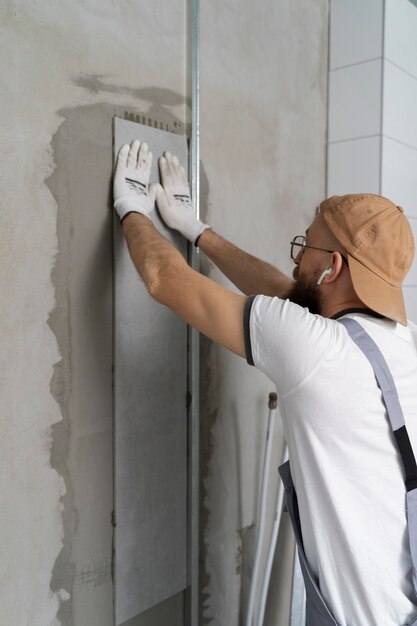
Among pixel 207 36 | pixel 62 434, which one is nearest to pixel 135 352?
pixel 62 434

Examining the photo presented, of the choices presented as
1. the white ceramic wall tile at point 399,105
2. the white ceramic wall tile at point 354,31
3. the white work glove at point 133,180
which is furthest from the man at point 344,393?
the white ceramic wall tile at point 354,31

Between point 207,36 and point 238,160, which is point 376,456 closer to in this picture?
point 238,160

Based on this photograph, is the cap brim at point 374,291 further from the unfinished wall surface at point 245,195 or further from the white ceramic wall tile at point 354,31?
the white ceramic wall tile at point 354,31

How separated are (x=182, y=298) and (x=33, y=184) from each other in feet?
1.50

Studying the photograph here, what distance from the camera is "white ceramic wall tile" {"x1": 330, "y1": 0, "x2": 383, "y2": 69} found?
2084 millimetres

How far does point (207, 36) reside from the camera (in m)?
1.69

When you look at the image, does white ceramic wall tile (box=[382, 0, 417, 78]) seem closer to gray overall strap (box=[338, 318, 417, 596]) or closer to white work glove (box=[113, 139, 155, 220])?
white work glove (box=[113, 139, 155, 220])

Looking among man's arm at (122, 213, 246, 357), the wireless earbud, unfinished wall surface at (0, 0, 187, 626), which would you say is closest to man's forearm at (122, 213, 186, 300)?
man's arm at (122, 213, 246, 357)

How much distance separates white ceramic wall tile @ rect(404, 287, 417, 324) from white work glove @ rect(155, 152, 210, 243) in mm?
1108

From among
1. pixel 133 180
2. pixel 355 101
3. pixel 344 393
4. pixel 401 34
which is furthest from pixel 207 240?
pixel 401 34

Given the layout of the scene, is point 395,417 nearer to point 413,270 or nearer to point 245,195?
point 245,195

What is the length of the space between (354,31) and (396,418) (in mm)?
1711

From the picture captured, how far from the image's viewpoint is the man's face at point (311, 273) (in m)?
1.32

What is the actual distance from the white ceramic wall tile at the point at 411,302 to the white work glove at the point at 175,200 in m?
1.11
